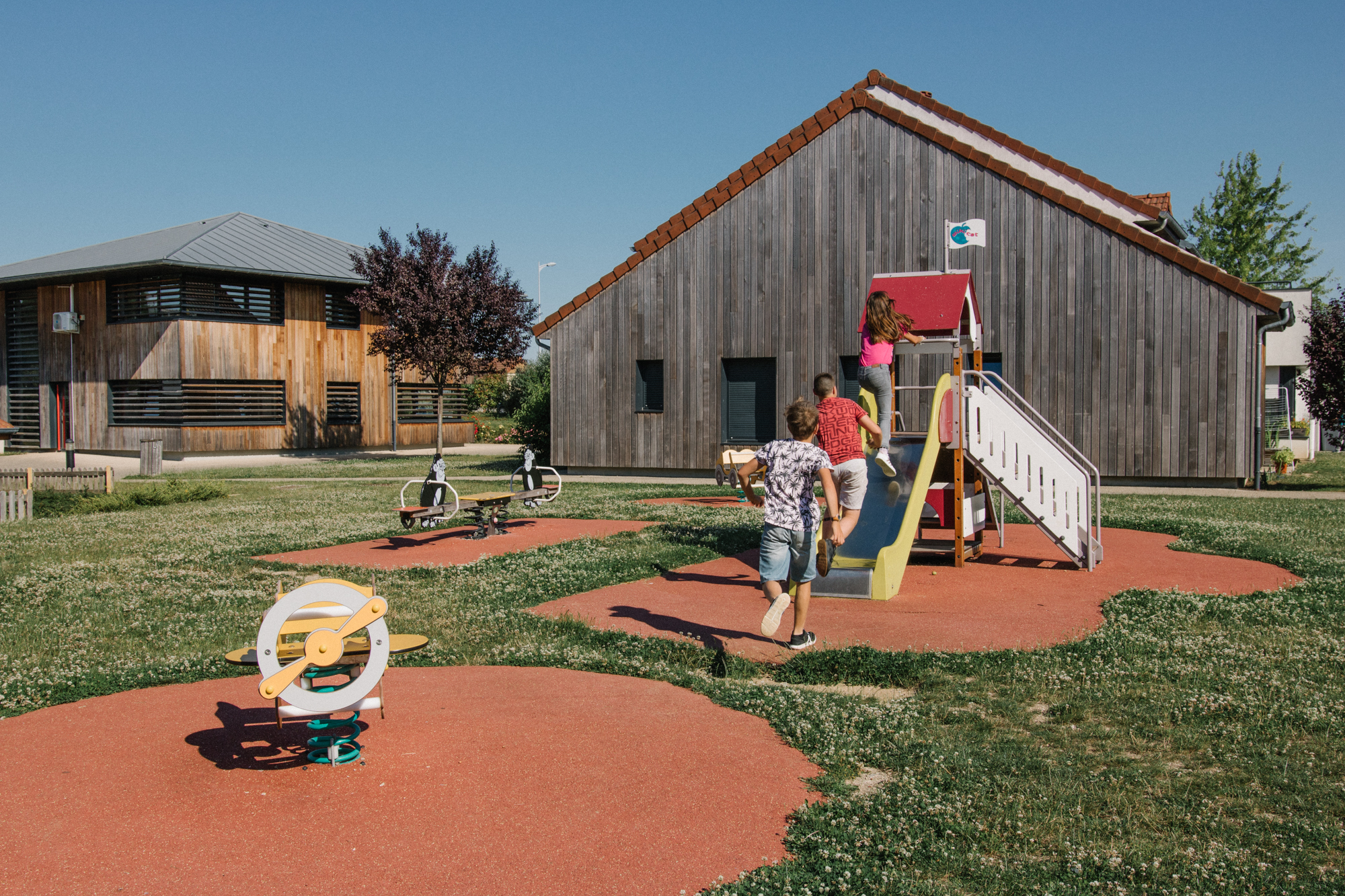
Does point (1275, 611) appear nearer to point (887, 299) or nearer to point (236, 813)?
point (887, 299)

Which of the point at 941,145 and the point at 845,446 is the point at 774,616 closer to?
the point at 845,446

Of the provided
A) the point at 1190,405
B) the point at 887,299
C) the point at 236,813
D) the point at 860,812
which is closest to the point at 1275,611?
the point at 887,299

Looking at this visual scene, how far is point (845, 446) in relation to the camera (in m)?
9.03

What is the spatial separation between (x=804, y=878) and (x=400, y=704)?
3333 millimetres

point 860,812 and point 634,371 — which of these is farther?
point 634,371

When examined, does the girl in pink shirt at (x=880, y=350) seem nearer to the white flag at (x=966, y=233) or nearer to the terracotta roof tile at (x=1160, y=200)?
the white flag at (x=966, y=233)

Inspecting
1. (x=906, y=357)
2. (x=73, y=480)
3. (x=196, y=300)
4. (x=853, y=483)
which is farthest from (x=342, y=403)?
(x=853, y=483)

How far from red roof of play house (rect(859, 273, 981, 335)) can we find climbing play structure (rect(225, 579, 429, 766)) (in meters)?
8.07

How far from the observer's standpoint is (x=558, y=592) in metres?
9.97

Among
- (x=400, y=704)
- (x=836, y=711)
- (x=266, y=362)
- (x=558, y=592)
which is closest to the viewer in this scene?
→ (x=836, y=711)

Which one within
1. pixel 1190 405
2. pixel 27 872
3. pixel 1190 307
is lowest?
pixel 27 872

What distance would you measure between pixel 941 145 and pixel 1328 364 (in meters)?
10.8

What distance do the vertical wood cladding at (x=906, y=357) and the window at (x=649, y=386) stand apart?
Result: 213mm

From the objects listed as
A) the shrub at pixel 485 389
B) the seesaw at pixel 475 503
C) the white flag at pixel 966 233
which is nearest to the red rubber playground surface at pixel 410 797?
the seesaw at pixel 475 503
